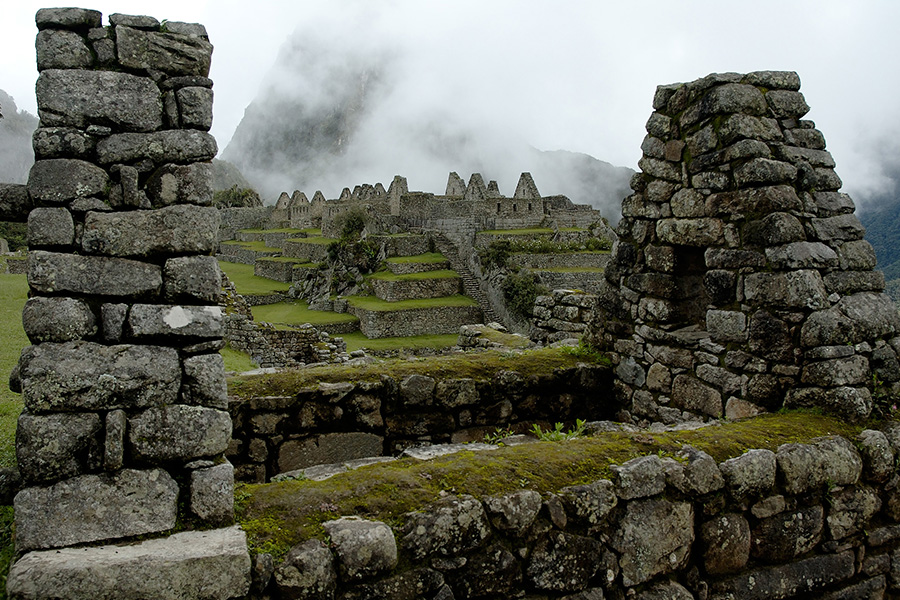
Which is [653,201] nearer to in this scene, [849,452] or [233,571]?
[849,452]

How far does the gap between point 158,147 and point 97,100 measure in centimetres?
36

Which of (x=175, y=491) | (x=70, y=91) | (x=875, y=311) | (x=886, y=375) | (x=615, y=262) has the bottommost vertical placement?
(x=175, y=491)

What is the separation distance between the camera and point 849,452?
15.4ft

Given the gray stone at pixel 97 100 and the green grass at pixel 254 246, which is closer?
the gray stone at pixel 97 100

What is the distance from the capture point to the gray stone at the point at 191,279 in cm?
351

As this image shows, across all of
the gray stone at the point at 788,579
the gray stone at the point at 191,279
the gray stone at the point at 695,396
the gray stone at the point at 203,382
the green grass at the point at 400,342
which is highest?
the gray stone at the point at 191,279

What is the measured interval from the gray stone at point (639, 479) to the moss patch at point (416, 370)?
2.48m

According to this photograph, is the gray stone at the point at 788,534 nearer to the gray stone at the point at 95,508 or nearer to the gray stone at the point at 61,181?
the gray stone at the point at 95,508

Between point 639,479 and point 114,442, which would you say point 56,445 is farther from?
point 639,479

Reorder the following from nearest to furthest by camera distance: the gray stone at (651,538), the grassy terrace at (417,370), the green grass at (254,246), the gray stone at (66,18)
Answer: the gray stone at (66,18) → the gray stone at (651,538) → the grassy terrace at (417,370) → the green grass at (254,246)

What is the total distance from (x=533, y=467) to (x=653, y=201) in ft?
11.7

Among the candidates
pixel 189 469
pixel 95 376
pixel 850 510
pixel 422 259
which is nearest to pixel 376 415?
pixel 189 469

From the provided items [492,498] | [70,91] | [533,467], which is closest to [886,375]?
[533,467]

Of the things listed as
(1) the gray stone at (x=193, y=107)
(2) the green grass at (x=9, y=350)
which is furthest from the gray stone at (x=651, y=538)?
(2) the green grass at (x=9, y=350)
